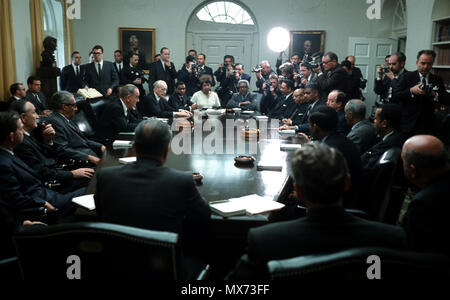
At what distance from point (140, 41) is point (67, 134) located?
6.93 m

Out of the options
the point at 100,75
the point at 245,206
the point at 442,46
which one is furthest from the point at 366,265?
the point at 100,75

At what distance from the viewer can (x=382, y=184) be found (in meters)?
2.77

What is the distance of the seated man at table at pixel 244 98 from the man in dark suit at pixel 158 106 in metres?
1.41

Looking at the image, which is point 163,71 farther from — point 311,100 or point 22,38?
point 311,100

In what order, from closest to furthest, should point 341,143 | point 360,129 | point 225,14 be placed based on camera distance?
point 341,143 < point 360,129 < point 225,14

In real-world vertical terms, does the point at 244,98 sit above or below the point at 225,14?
below

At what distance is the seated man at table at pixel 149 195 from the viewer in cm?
189

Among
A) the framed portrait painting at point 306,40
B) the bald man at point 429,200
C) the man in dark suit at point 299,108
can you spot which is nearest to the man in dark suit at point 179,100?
the man in dark suit at point 299,108

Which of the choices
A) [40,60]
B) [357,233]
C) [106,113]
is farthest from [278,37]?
[357,233]

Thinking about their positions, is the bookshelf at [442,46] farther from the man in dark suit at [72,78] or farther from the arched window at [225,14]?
the man in dark suit at [72,78]

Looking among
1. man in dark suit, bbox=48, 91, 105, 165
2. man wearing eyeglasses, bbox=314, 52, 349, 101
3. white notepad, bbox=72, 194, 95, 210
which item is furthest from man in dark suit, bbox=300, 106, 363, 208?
man wearing eyeglasses, bbox=314, 52, 349, 101

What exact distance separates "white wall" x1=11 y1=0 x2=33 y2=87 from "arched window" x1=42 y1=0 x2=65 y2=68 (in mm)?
1754

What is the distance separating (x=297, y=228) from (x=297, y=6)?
9995 millimetres

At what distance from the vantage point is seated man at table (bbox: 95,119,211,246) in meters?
1.89
